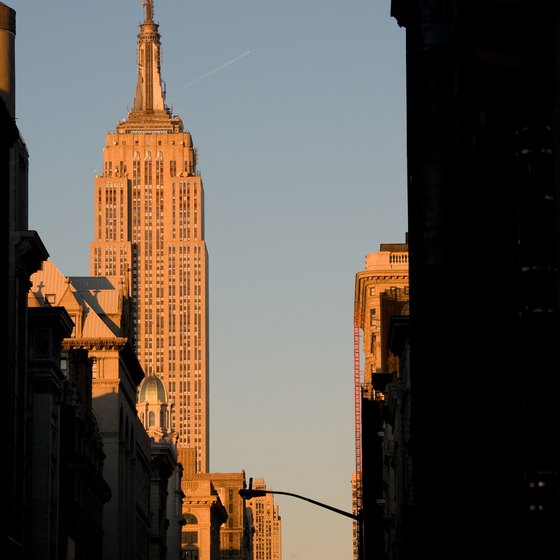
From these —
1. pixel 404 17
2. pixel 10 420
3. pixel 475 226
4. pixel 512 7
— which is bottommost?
pixel 10 420

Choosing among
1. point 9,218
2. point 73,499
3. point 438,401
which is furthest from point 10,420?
point 438,401

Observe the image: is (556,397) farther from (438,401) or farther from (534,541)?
(438,401)

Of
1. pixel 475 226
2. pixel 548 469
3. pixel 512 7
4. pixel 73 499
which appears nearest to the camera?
pixel 548 469

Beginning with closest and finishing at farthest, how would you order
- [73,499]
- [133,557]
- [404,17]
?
[404,17] < [73,499] < [133,557]

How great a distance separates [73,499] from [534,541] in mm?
84243

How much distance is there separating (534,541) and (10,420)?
6524cm

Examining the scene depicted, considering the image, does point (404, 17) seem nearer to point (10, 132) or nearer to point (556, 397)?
point (10, 132)

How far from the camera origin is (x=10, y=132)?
96125mm

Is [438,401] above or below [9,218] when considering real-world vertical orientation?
below

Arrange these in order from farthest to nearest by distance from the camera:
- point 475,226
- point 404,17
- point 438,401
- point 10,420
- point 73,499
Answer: point 73,499 → point 10,420 → point 404,17 → point 438,401 → point 475,226

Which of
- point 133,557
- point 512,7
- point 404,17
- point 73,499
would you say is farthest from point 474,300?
point 133,557

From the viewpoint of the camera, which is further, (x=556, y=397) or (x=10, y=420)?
(x=10, y=420)

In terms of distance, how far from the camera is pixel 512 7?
3450 centimetres

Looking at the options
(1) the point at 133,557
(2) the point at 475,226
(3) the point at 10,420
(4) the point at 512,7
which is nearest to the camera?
(4) the point at 512,7
